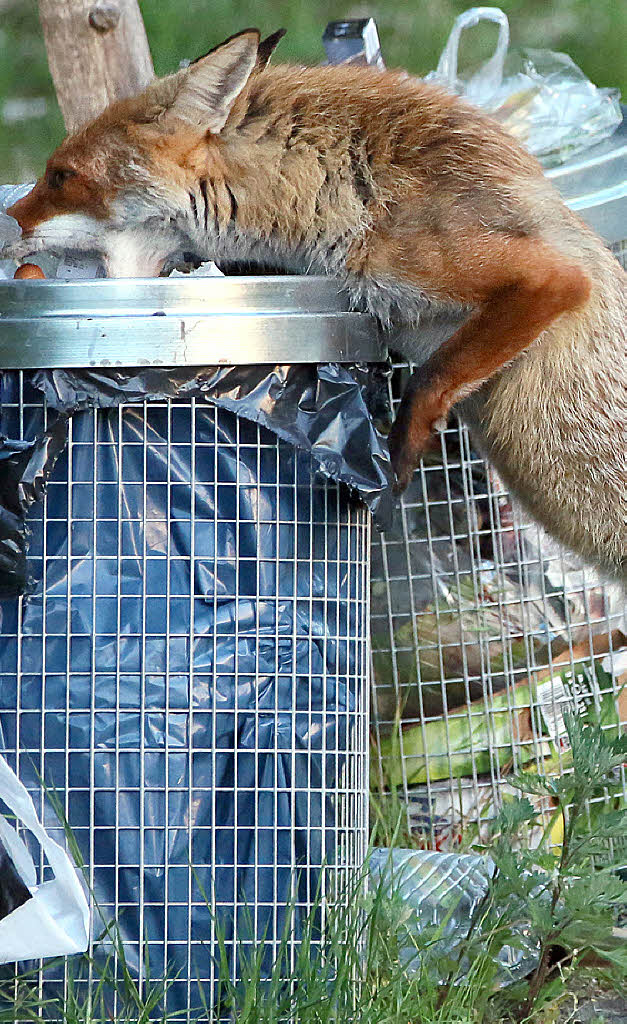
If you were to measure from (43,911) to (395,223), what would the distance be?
150 cm

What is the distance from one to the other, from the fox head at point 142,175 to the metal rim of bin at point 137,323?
50 cm

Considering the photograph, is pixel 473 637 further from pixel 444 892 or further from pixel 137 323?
pixel 137 323

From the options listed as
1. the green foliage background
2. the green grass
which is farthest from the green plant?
the green foliage background

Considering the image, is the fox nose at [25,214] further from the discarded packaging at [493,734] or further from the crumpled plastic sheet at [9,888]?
the discarded packaging at [493,734]

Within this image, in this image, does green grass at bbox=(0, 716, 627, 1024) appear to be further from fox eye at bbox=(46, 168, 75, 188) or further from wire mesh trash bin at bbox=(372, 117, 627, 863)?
fox eye at bbox=(46, 168, 75, 188)

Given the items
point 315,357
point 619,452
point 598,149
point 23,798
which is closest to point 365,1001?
point 23,798

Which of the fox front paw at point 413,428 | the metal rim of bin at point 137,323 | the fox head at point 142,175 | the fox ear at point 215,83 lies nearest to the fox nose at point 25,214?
the fox head at point 142,175

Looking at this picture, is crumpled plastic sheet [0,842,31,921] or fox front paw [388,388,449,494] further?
fox front paw [388,388,449,494]

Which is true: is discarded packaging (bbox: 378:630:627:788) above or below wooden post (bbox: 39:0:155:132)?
below

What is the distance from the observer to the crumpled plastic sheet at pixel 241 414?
2.02m

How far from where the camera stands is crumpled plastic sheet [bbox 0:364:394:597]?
202 cm

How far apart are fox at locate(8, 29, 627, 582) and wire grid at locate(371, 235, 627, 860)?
644mm

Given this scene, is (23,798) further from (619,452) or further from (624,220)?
(624,220)

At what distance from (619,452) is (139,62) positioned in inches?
82.7
